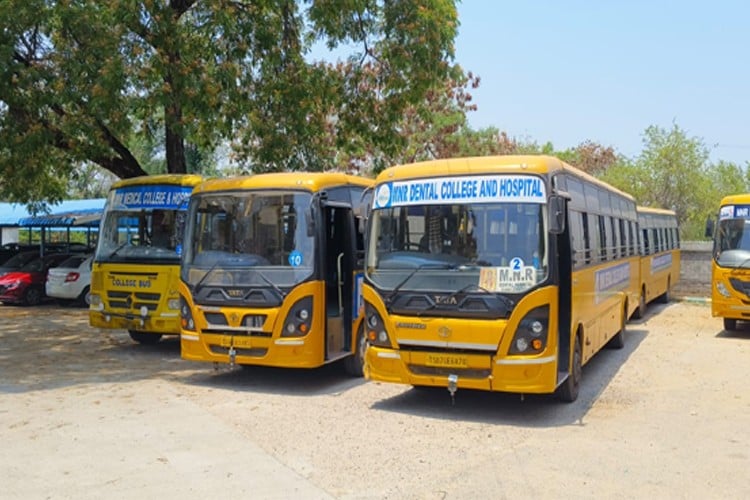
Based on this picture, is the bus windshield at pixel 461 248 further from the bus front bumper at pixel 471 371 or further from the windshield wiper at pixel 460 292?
the bus front bumper at pixel 471 371

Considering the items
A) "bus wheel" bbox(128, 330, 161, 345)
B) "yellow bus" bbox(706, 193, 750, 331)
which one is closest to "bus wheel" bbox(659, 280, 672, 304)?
"yellow bus" bbox(706, 193, 750, 331)

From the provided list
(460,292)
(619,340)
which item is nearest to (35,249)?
(619,340)

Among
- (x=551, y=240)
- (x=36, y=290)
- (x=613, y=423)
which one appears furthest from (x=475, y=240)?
(x=36, y=290)

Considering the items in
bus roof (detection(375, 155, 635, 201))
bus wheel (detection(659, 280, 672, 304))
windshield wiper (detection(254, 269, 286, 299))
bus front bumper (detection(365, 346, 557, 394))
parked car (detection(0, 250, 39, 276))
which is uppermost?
bus roof (detection(375, 155, 635, 201))

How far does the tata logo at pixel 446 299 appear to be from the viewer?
7857 millimetres

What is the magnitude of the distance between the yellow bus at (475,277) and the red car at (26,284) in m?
17.3

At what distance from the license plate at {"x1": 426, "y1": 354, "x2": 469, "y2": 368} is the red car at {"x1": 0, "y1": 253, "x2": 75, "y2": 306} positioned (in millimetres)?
18143

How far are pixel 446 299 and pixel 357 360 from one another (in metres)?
3.22

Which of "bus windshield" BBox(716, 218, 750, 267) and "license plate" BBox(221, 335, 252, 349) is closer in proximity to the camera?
"license plate" BBox(221, 335, 252, 349)

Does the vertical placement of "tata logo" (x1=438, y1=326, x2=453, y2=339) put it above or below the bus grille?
below

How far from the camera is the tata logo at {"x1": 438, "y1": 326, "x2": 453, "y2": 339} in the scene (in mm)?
7852

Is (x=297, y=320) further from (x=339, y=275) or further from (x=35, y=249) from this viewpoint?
(x=35, y=249)

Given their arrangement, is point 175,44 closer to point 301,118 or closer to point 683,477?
point 301,118

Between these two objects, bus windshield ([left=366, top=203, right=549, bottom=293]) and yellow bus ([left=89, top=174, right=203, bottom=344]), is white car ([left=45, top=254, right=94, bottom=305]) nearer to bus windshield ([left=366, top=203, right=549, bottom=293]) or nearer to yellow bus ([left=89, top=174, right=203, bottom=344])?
yellow bus ([left=89, top=174, right=203, bottom=344])
